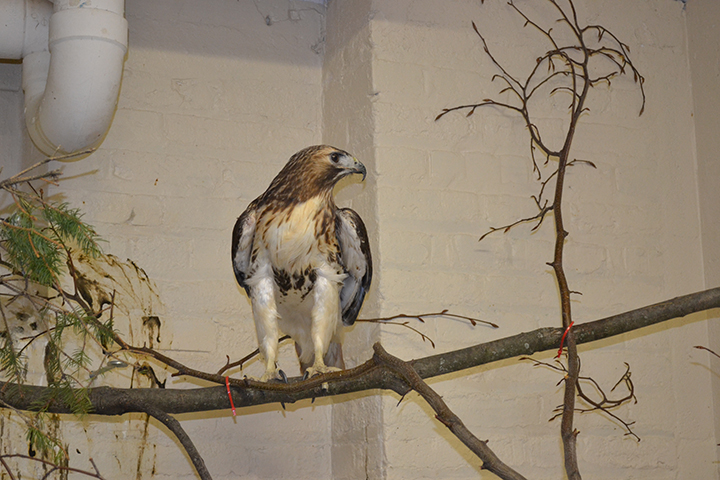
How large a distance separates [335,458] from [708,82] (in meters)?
2.16

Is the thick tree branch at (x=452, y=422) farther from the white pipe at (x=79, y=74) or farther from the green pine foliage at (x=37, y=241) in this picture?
the white pipe at (x=79, y=74)

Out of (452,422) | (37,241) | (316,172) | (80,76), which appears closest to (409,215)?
(316,172)

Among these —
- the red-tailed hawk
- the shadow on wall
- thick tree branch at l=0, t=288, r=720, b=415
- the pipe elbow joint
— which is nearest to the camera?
thick tree branch at l=0, t=288, r=720, b=415

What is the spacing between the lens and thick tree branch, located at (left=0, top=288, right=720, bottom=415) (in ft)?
6.06

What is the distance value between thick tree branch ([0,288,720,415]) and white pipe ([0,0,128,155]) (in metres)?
0.94

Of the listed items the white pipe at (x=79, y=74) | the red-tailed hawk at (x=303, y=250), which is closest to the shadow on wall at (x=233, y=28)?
the white pipe at (x=79, y=74)

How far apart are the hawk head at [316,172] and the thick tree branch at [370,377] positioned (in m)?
0.60

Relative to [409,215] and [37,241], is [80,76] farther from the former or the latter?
[409,215]

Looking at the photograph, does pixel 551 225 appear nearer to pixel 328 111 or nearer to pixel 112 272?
pixel 328 111

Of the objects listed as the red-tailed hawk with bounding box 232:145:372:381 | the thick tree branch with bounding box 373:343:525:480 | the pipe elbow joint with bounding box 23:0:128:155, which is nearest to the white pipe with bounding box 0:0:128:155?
the pipe elbow joint with bounding box 23:0:128:155

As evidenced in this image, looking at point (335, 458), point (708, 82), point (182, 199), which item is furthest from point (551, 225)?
point (182, 199)

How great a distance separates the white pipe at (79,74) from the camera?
2584mm

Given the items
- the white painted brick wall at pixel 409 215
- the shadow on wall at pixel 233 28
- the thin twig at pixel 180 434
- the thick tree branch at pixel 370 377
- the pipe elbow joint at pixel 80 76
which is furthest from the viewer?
the shadow on wall at pixel 233 28

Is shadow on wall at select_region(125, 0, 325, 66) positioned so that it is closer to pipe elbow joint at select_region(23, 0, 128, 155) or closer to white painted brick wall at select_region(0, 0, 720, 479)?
white painted brick wall at select_region(0, 0, 720, 479)
